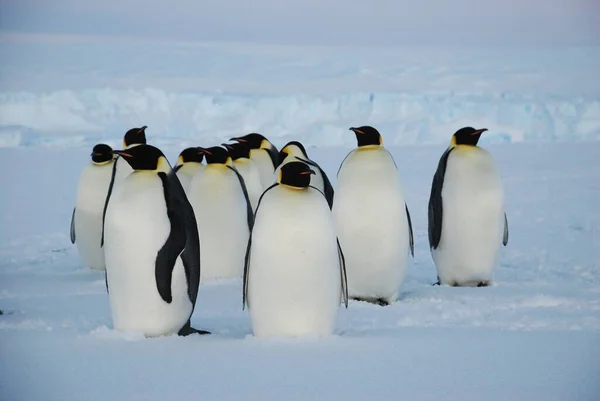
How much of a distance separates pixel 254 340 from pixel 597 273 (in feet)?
10.0

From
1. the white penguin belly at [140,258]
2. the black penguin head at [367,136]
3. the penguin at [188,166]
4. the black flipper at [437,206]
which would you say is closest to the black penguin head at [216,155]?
the penguin at [188,166]

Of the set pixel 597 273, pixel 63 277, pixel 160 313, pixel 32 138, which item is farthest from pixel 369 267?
pixel 32 138

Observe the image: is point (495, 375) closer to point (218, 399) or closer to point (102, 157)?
point (218, 399)

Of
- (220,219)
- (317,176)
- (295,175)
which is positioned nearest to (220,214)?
(220,219)

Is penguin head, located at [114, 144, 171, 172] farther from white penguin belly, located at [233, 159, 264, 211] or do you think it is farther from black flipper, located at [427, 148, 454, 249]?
white penguin belly, located at [233, 159, 264, 211]

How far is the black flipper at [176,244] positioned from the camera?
11.4ft

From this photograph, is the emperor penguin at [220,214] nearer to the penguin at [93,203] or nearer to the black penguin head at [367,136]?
the penguin at [93,203]

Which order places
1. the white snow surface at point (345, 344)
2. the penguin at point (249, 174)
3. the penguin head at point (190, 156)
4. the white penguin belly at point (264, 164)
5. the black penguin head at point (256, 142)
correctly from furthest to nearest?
the black penguin head at point (256, 142) < the white penguin belly at point (264, 164) < the penguin at point (249, 174) < the penguin head at point (190, 156) < the white snow surface at point (345, 344)

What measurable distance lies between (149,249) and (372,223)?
143 cm

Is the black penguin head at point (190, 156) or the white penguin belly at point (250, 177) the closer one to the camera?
the black penguin head at point (190, 156)

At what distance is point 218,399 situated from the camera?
248 centimetres

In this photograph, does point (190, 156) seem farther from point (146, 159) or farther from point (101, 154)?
point (146, 159)

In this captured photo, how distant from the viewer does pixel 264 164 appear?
22.7 ft

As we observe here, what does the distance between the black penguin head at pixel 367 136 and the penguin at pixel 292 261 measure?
1.19 metres
